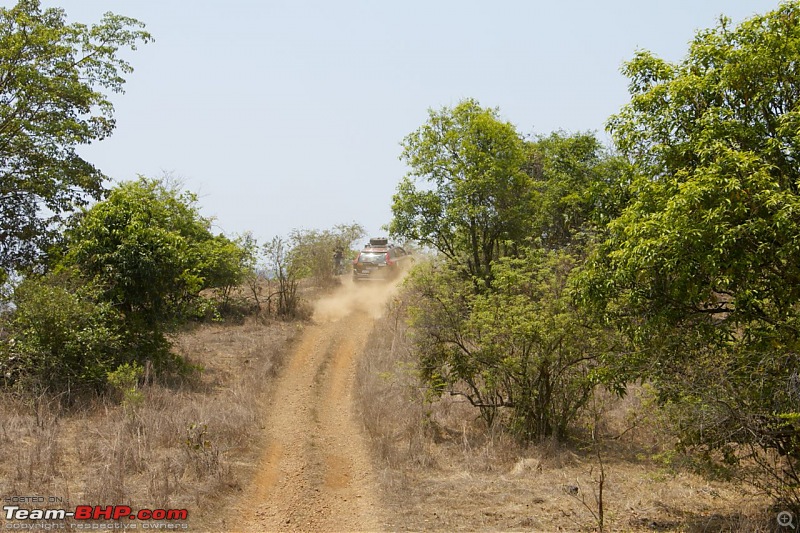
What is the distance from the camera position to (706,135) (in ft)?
26.7

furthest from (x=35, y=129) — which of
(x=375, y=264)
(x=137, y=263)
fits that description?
(x=375, y=264)

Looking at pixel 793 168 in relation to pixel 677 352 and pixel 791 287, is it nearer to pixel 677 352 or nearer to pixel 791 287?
pixel 791 287

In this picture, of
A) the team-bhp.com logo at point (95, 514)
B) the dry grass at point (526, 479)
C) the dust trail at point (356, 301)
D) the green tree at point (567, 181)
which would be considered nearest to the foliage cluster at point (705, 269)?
the dry grass at point (526, 479)

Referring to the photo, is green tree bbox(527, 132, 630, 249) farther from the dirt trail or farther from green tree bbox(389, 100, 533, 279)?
the dirt trail

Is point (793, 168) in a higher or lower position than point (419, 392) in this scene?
higher

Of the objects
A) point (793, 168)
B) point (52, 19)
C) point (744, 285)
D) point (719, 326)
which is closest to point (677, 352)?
point (719, 326)

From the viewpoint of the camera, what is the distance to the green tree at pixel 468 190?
2031cm

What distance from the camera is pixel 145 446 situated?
1097cm

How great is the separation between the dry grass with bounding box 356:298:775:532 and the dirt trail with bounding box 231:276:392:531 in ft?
1.63

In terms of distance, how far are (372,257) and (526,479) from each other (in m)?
20.5

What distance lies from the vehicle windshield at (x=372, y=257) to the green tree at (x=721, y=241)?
2162 cm

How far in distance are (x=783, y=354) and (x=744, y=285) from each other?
95cm

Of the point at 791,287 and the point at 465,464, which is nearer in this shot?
the point at 791,287

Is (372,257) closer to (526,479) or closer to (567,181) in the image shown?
(567,181)
